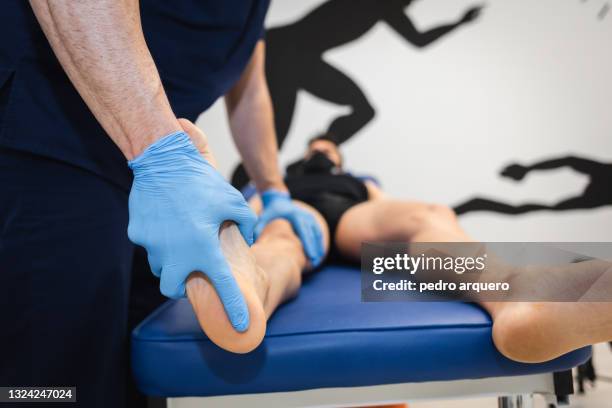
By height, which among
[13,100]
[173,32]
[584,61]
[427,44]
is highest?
[427,44]

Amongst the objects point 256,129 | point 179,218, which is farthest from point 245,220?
point 256,129

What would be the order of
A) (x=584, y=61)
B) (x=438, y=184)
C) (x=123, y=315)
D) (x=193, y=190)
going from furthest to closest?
(x=438, y=184) → (x=584, y=61) → (x=123, y=315) → (x=193, y=190)

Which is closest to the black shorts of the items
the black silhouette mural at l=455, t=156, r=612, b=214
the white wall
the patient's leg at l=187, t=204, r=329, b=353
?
the patient's leg at l=187, t=204, r=329, b=353

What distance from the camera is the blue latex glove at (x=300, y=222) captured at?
3.53ft

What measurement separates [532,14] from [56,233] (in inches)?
111

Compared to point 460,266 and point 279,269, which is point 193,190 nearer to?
point 279,269

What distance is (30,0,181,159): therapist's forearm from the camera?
0.50m

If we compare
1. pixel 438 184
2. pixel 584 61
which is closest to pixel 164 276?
pixel 438 184

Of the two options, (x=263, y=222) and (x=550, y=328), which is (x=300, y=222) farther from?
(x=550, y=328)

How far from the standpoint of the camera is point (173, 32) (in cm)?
75

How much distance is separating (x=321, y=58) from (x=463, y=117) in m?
0.93

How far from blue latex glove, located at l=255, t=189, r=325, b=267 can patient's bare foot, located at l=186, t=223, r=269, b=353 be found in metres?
0.46

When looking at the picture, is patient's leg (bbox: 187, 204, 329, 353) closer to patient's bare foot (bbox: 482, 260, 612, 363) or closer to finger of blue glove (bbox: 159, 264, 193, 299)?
finger of blue glove (bbox: 159, 264, 193, 299)

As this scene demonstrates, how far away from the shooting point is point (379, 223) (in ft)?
3.78
